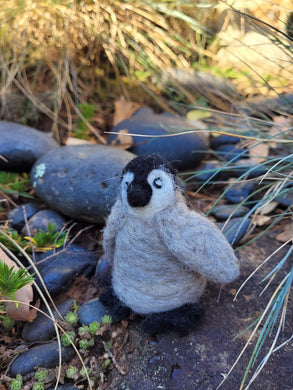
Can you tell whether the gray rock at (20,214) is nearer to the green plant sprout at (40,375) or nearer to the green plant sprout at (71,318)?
the green plant sprout at (71,318)

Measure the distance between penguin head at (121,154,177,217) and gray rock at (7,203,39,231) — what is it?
818 mm

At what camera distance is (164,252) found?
1.11 metres

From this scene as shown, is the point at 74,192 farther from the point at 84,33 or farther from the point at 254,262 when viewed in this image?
the point at 84,33

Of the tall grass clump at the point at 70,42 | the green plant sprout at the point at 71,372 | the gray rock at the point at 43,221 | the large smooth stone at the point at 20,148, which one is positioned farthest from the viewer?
the tall grass clump at the point at 70,42

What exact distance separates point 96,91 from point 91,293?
1.67 meters

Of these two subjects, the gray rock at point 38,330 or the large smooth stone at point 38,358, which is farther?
the gray rock at point 38,330

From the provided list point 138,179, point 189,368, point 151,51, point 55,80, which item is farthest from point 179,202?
point 55,80

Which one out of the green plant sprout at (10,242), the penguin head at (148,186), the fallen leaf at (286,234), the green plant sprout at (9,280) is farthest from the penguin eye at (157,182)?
the fallen leaf at (286,234)

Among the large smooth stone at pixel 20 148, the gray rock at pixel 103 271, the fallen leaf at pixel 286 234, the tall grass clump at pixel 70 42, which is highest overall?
the tall grass clump at pixel 70 42

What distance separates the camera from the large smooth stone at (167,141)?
194 cm

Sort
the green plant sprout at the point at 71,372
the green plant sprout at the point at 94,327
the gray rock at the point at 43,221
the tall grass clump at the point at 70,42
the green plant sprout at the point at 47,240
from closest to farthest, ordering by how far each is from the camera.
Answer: the green plant sprout at the point at 71,372 < the green plant sprout at the point at 94,327 < the green plant sprout at the point at 47,240 < the gray rock at the point at 43,221 < the tall grass clump at the point at 70,42

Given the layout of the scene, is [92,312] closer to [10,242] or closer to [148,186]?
[10,242]

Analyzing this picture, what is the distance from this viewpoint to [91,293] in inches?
57.2

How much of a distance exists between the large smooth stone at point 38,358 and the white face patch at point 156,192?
52 centimetres
